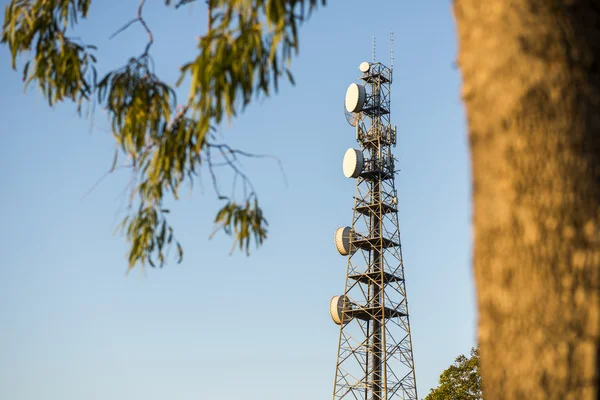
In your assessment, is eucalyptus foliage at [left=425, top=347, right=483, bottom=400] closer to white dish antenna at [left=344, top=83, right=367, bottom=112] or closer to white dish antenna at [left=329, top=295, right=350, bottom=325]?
white dish antenna at [left=329, top=295, right=350, bottom=325]

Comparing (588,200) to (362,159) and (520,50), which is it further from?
(362,159)

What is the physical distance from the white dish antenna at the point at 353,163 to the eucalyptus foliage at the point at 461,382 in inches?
580

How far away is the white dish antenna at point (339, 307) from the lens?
37.8 metres

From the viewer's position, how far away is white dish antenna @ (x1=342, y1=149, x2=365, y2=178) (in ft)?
125

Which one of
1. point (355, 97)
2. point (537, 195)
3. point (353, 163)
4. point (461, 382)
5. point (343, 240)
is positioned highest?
point (355, 97)

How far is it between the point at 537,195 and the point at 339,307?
34.9 metres

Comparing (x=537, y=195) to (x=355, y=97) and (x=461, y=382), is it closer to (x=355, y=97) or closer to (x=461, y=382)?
(x=355, y=97)

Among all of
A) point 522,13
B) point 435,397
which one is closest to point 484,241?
point 522,13

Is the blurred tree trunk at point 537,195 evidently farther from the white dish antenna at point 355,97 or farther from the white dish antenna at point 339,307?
the white dish antenna at point 355,97

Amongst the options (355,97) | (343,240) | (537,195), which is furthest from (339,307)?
(537,195)

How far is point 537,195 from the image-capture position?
10.9ft

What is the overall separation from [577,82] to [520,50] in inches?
12.1

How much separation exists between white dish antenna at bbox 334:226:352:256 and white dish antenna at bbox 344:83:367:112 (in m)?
6.44

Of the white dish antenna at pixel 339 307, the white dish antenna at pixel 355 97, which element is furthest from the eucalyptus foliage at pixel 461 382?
the white dish antenna at pixel 355 97
